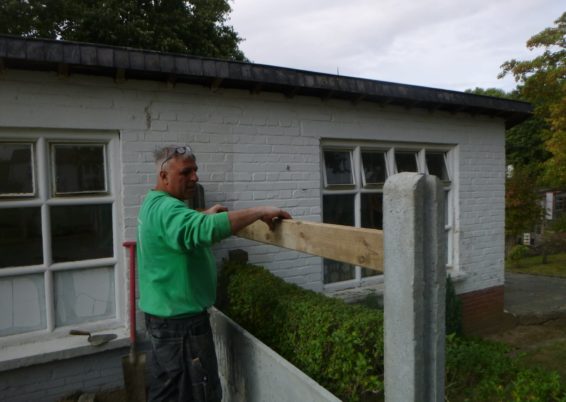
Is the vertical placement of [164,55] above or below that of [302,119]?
above

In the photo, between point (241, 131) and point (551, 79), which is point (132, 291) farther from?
point (551, 79)

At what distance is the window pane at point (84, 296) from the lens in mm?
3641

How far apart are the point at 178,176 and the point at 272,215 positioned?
62 cm

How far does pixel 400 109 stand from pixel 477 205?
215 cm

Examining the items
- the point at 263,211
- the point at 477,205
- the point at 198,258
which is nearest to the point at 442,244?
the point at 263,211

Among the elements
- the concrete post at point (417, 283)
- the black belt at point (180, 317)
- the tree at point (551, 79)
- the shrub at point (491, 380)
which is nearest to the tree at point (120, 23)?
the tree at point (551, 79)

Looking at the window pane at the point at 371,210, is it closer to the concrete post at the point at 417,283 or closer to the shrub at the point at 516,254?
the concrete post at the point at 417,283

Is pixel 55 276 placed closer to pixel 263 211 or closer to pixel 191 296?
pixel 191 296

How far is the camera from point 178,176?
2.37 meters

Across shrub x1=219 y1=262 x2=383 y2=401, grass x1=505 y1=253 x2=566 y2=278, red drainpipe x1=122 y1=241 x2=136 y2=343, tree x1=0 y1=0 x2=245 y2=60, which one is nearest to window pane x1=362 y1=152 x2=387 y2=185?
shrub x1=219 y1=262 x2=383 y2=401

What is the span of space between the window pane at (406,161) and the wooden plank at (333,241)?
373 centimetres

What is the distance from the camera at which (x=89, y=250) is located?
3.75 metres

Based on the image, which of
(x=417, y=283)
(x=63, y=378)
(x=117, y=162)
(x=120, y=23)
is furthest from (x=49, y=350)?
(x=120, y=23)

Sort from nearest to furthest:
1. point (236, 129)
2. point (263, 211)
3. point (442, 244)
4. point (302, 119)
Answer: point (442, 244), point (263, 211), point (236, 129), point (302, 119)
